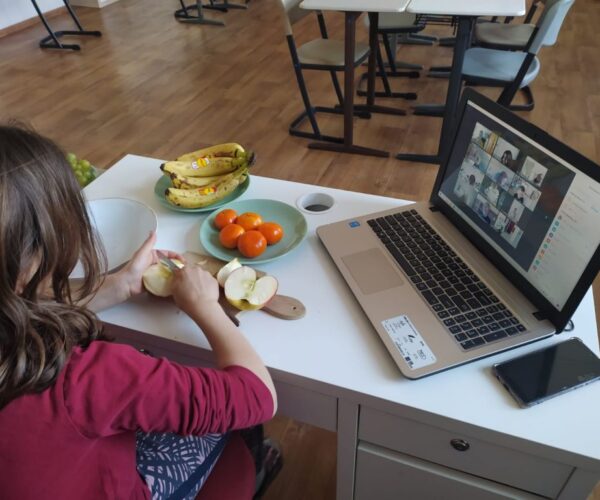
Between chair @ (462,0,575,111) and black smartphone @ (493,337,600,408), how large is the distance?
77.2 inches

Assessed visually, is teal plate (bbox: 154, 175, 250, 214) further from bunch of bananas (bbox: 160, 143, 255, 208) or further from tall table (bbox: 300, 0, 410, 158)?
tall table (bbox: 300, 0, 410, 158)

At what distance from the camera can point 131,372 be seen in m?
0.62

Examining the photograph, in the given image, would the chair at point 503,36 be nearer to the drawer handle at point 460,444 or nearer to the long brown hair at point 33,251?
the drawer handle at point 460,444

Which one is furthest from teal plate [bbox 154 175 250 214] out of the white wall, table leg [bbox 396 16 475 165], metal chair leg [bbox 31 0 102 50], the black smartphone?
the white wall

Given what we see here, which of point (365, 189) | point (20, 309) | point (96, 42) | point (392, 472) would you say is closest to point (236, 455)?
point (392, 472)

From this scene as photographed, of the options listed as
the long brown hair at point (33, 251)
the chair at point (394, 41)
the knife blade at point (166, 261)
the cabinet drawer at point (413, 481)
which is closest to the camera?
the long brown hair at point (33, 251)

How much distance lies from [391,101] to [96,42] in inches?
106

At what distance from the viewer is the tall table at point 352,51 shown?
224 centimetres

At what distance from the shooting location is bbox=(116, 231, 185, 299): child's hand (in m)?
0.86

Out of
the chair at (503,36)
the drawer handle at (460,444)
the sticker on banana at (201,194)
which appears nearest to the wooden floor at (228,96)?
the chair at (503,36)

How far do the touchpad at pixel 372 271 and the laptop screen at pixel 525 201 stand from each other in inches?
6.8

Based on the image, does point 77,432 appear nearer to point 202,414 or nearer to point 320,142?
point 202,414

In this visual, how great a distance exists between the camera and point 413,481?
2.79 ft

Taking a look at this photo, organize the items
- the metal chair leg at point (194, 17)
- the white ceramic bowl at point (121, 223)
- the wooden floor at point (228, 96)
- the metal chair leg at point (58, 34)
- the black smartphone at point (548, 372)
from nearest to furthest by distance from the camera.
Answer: the black smartphone at point (548, 372)
the white ceramic bowl at point (121, 223)
the wooden floor at point (228, 96)
the metal chair leg at point (58, 34)
the metal chair leg at point (194, 17)
